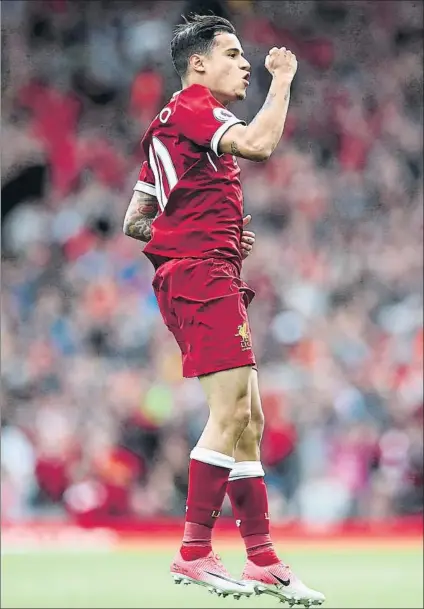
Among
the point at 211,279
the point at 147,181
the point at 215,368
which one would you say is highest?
the point at 147,181

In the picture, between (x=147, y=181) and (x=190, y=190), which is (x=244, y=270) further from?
(x=190, y=190)

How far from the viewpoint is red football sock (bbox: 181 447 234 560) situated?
494 centimetres

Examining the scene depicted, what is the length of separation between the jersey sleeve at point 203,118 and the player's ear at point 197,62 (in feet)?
0.35

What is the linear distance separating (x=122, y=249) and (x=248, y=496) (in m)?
9.09

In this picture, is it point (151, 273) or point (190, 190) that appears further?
point (151, 273)

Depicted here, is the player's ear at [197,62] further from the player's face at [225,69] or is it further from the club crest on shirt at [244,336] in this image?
the club crest on shirt at [244,336]

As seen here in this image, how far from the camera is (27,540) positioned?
11.7 metres

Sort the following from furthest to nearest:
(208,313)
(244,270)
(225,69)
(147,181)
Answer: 1. (244,270)
2. (147,181)
3. (225,69)
4. (208,313)

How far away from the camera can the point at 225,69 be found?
16.6 feet

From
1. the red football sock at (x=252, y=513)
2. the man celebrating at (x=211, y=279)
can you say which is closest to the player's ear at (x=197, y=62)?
the man celebrating at (x=211, y=279)

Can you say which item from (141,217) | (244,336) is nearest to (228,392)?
(244,336)

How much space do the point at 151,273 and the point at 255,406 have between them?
873cm

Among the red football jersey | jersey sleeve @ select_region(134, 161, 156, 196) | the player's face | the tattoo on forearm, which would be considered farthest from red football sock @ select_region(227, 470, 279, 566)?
the player's face

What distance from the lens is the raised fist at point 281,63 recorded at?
4812 mm
